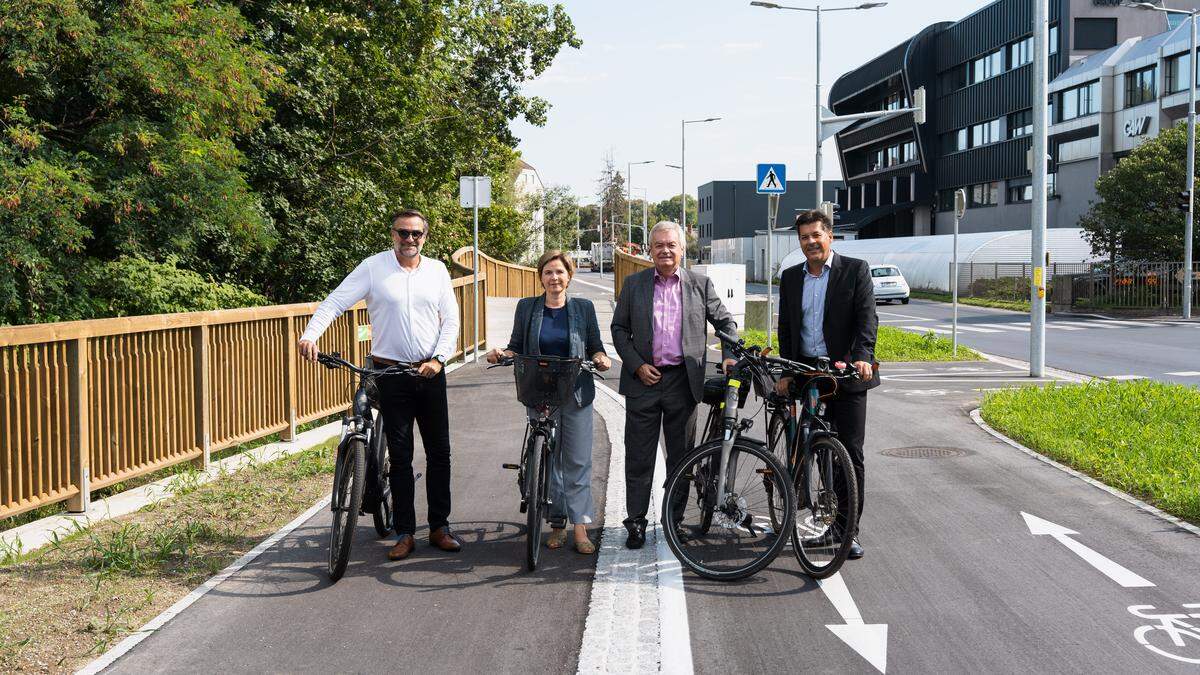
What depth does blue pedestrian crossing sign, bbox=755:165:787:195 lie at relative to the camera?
73.5 ft

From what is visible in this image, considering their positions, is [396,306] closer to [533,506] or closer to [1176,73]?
[533,506]

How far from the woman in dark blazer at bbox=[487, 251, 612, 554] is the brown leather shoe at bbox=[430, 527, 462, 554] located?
52 cm

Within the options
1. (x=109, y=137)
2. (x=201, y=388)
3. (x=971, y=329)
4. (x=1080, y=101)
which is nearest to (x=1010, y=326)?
(x=971, y=329)

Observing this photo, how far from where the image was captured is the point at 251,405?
32.7 feet

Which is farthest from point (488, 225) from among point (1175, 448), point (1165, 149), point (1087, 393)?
point (1175, 448)

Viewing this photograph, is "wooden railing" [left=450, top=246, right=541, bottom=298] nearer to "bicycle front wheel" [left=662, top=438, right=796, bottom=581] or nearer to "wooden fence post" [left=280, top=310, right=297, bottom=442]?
"wooden fence post" [left=280, top=310, right=297, bottom=442]

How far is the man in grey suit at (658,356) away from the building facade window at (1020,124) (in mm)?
55138

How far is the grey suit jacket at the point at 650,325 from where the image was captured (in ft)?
20.7

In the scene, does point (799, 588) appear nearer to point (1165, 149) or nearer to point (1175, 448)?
point (1175, 448)

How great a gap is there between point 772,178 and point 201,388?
50.9 feet

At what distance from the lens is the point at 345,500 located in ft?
19.1

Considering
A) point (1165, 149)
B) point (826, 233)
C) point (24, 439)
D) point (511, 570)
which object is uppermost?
point (1165, 149)

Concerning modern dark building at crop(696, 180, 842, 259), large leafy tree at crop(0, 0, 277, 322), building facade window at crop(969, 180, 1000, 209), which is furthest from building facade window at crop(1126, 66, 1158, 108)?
modern dark building at crop(696, 180, 842, 259)

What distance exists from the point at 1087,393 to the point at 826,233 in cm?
842
